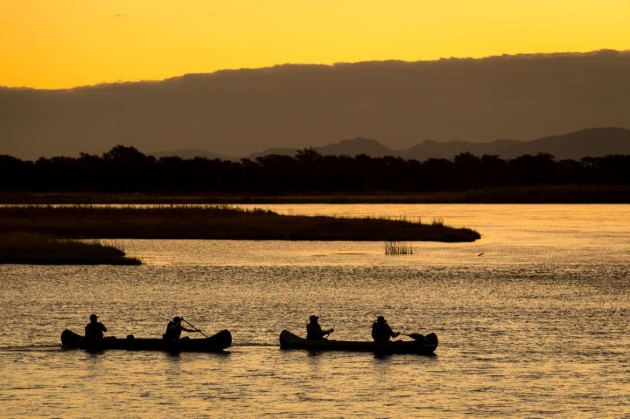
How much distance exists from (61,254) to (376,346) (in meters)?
37.5

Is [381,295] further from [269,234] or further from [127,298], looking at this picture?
[269,234]

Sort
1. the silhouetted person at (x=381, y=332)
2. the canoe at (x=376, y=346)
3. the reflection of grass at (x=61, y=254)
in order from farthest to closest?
the reflection of grass at (x=61, y=254) → the canoe at (x=376, y=346) → the silhouetted person at (x=381, y=332)

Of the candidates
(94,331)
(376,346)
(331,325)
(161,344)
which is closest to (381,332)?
(376,346)

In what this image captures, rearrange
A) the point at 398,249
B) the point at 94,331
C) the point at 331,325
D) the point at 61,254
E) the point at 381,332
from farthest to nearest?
the point at 398,249, the point at 61,254, the point at 331,325, the point at 94,331, the point at 381,332

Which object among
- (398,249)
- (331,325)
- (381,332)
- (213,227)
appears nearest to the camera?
(381,332)

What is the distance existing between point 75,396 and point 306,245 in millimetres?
63734

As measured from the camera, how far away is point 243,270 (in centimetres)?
6906

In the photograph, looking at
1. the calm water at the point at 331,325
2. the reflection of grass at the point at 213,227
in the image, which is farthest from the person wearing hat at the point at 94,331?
the reflection of grass at the point at 213,227

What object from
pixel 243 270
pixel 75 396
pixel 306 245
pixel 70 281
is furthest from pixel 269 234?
pixel 75 396

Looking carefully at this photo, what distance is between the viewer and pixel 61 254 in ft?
225

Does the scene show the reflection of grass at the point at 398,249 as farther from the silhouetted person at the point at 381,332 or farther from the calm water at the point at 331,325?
the silhouetted person at the point at 381,332

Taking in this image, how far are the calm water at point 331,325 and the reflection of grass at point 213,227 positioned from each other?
450cm

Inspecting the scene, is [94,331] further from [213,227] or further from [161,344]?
[213,227]

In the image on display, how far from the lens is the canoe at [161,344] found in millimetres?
36188
